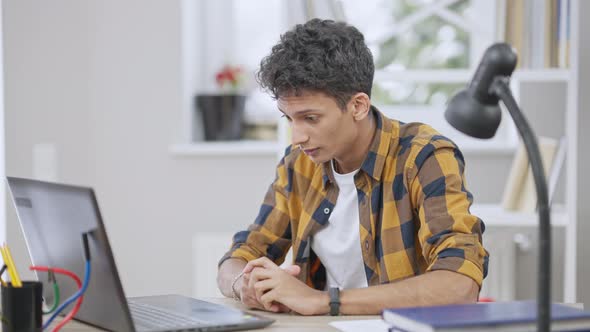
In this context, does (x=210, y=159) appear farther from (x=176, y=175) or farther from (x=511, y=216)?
(x=511, y=216)

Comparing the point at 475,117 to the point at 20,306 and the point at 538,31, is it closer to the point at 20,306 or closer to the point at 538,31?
the point at 20,306

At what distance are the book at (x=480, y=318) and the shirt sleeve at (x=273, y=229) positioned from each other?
72 cm

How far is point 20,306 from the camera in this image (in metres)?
1.31

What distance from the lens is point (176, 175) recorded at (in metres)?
3.44

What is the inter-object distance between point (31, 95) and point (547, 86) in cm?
192

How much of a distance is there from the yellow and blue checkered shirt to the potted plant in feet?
5.30

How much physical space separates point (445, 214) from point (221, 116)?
205 cm

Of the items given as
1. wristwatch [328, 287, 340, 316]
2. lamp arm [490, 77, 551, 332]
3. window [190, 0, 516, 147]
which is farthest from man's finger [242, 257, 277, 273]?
window [190, 0, 516, 147]

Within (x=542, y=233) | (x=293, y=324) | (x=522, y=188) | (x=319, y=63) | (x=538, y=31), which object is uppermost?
(x=538, y=31)

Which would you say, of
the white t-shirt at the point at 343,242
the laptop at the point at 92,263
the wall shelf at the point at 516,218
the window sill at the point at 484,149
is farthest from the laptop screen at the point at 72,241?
the window sill at the point at 484,149

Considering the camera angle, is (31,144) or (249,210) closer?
(31,144)

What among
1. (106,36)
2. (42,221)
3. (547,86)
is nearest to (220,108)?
(106,36)

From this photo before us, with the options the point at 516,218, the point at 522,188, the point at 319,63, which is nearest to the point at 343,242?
the point at 319,63

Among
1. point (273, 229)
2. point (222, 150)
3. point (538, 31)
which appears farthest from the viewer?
point (222, 150)
